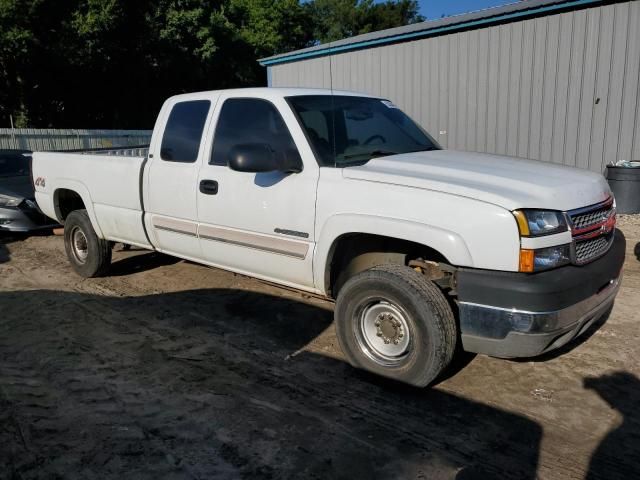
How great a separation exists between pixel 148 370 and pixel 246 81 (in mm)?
37404

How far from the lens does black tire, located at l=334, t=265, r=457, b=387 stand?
3.41m

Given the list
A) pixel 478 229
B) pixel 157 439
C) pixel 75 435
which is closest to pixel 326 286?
pixel 478 229

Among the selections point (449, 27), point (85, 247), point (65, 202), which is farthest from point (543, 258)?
point (449, 27)

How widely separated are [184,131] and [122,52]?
2878 cm

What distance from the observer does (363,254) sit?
4.01m

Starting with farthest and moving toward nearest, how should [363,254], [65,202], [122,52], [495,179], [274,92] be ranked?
1. [122,52]
2. [65,202]
3. [274,92]
4. [363,254]
5. [495,179]

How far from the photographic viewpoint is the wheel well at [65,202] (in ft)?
21.7

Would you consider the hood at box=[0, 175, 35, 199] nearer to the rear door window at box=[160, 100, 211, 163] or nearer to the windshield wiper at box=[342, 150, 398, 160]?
the rear door window at box=[160, 100, 211, 163]

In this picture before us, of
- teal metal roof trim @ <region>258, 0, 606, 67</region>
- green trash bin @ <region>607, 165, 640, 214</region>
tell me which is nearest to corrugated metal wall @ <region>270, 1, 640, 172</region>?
teal metal roof trim @ <region>258, 0, 606, 67</region>

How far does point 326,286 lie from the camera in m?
4.06

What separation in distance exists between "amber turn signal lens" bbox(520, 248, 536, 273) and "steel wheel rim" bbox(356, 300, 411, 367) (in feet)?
2.65

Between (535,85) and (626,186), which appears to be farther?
(535,85)

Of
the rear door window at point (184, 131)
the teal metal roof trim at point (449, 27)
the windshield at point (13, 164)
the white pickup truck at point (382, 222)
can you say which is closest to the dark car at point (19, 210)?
the windshield at point (13, 164)

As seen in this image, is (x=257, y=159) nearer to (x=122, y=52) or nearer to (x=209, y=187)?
(x=209, y=187)
